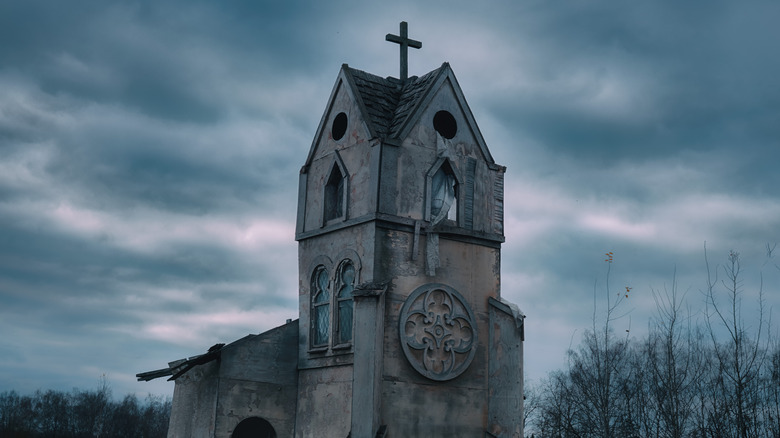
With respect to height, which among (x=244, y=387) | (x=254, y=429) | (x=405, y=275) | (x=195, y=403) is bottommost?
(x=254, y=429)

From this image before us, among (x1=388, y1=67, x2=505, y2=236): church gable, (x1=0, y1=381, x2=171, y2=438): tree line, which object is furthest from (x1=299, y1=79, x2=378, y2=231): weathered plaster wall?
(x1=0, y1=381, x2=171, y2=438): tree line

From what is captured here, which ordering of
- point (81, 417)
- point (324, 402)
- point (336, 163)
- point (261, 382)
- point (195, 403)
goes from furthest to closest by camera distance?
point (81, 417) → point (336, 163) → point (195, 403) → point (261, 382) → point (324, 402)

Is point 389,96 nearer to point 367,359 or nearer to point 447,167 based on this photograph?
point 447,167

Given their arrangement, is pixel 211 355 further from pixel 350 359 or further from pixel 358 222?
pixel 358 222

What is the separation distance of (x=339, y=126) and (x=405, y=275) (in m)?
5.12

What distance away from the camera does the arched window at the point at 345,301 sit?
21.1 metres

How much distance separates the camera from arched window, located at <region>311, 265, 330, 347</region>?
2186 cm

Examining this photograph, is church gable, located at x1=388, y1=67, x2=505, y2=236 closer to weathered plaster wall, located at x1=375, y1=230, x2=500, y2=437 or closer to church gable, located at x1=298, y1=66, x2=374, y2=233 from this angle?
weathered plaster wall, located at x1=375, y1=230, x2=500, y2=437

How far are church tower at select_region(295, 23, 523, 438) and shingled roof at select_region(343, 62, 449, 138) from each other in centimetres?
4

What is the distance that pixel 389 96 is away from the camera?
23156 millimetres

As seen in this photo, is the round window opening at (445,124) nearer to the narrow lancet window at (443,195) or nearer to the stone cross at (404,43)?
the narrow lancet window at (443,195)

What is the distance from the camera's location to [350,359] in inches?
804

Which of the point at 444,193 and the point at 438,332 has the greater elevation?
the point at 444,193

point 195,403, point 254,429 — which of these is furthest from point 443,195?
point 195,403
